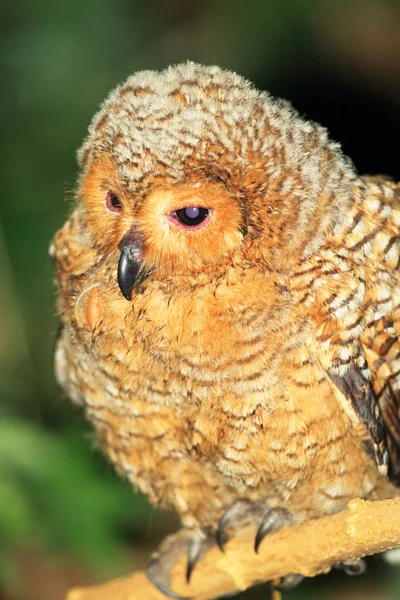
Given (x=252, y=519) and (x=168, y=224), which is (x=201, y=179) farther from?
(x=252, y=519)

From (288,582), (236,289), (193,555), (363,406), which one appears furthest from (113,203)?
(288,582)

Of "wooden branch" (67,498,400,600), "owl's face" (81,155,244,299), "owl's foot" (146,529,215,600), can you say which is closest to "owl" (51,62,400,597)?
"owl's face" (81,155,244,299)

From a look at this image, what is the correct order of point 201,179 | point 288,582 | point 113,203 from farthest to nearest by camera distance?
point 288,582 < point 113,203 < point 201,179

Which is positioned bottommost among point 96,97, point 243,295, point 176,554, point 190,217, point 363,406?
point 176,554

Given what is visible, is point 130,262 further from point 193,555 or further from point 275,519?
point 193,555

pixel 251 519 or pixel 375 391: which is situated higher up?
pixel 375 391

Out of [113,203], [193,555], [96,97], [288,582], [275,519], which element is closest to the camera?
[113,203]

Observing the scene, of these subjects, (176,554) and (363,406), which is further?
(176,554)
